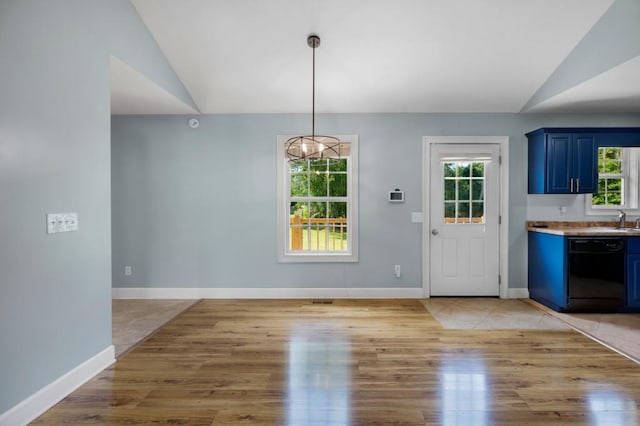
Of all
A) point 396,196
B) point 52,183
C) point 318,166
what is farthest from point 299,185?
point 52,183

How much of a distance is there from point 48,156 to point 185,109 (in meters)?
2.41

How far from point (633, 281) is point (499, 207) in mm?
1592

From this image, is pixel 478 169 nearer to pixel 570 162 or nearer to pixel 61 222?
pixel 570 162

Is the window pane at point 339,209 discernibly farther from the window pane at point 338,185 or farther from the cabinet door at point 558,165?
the cabinet door at point 558,165

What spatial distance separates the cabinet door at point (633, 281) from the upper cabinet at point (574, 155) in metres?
0.89

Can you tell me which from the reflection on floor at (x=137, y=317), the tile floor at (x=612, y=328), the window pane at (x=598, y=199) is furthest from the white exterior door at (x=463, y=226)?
the reflection on floor at (x=137, y=317)

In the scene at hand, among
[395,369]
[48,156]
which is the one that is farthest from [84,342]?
[395,369]

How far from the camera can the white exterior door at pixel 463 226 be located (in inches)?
186

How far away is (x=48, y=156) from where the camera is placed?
7.33 feet

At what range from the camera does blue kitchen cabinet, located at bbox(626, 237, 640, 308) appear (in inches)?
156

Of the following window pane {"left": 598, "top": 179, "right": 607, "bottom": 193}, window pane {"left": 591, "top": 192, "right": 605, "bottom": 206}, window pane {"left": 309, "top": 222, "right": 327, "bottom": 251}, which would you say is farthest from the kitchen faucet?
window pane {"left": 309, "top": 222, "right": 327, "bottom": 251}

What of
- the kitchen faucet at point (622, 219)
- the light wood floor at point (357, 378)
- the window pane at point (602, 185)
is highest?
the window pane at point (602, 185)

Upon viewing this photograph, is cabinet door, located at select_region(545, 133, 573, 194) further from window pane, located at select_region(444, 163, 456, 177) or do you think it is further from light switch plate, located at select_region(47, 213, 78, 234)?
light switch plate, located at select_region(47, 213, 78, 234)

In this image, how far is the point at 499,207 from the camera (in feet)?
15.5
